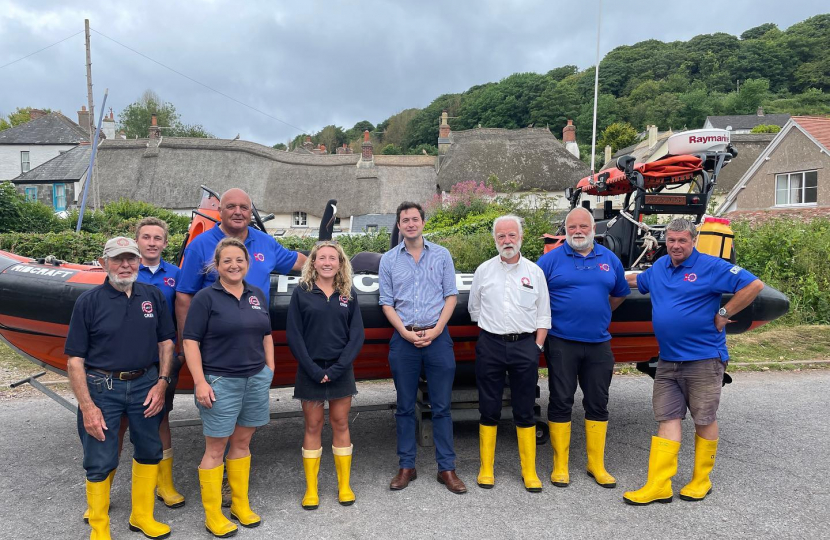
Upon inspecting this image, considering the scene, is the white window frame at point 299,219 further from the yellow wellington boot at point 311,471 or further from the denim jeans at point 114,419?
the denim jeans at point 114,419

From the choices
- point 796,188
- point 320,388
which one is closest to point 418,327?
point 320,388

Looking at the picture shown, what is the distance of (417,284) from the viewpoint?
146 inches

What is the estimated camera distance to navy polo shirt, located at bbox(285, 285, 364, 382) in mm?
3400

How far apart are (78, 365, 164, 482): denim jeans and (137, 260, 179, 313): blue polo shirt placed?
488mm

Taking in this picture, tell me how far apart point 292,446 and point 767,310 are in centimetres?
400

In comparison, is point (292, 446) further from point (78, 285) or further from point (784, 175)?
point (784, 175)

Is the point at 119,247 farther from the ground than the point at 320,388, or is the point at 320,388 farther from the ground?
the point at 119,247

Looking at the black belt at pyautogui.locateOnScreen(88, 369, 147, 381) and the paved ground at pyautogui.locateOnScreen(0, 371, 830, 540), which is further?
the paved ground at pyautogui.locateOnScreen(0, 371, 830, 540)

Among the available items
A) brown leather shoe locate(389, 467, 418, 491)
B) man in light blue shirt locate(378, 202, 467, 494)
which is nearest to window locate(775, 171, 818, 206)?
man in light blue shirt locate(378, 202, 467, 494)

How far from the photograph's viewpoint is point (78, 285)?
3.96 metres

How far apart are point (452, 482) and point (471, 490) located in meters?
0.14

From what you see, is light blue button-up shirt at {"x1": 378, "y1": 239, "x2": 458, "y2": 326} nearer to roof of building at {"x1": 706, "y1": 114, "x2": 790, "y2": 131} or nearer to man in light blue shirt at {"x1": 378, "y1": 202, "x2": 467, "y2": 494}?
man in light blue shirt at {"x1": 378, "y1": 202, "x2": 467, "y2": 494}

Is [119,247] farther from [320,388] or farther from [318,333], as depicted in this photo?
[320,388]

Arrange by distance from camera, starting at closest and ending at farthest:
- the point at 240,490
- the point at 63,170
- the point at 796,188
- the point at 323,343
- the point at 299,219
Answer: the point at 240,490
the point at 323,343
the point at 796,188
the point at 299,219
the point at 63,170
